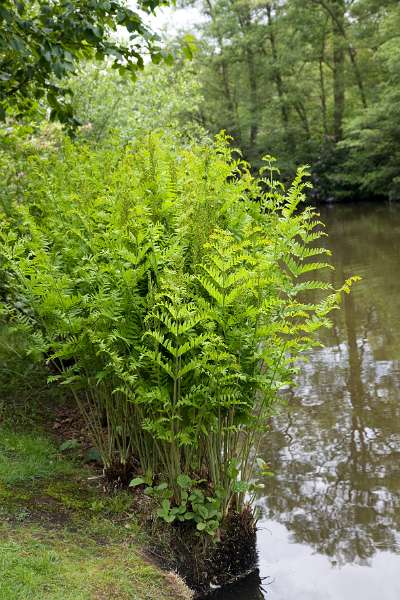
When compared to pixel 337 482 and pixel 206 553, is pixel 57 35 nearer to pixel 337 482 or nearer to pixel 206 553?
pixel 206 553

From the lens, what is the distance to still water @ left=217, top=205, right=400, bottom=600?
388 centimetres

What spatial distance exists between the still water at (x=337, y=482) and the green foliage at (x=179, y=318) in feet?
2.57

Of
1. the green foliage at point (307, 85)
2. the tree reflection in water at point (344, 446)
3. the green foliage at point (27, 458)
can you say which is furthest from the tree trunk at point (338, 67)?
the green foliage at point (27, 458)

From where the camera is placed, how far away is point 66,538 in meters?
3.27

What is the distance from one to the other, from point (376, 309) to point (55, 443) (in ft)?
22.6

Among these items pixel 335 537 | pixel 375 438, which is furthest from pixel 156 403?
pixel 375 438

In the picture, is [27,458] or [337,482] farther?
[337,482]

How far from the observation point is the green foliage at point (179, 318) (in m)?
3.17

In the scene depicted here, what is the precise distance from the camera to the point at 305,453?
5391 millimetres

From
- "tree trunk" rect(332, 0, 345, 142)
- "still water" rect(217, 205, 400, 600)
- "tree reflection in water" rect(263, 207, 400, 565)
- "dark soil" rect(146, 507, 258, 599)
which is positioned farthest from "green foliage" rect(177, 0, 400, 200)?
"dark soil" rect(146, 507, 258, 599)

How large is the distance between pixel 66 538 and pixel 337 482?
2418 mm

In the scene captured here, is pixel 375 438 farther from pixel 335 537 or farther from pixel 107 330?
pixel 107 330

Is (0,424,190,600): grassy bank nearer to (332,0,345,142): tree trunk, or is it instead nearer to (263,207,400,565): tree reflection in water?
(263,207,400,565): tree reflection in water

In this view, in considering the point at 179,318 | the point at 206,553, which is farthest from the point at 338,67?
the point at 206,553
